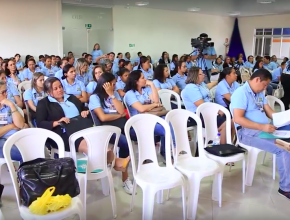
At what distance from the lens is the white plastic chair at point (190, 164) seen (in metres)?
2.38

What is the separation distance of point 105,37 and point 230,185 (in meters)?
8.52

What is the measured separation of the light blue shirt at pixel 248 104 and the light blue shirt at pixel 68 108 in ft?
5.24

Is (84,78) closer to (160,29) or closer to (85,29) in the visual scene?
(85,29)

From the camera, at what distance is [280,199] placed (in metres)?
2.78

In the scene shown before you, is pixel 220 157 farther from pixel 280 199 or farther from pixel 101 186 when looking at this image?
pixel 101 186

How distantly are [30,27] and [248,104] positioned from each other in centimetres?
752

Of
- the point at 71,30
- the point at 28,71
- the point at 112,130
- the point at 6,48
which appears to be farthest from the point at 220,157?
the point at 71,30

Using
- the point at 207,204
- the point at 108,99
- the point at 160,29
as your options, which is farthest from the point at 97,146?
the point at 160,29

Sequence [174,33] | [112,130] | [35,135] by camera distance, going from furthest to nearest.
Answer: [174,33]
[112,130]
[35,135]

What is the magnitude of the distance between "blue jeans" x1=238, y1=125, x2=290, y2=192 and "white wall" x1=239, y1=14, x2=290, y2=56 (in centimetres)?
1133

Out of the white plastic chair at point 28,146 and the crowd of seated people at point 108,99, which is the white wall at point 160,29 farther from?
the white plastic chair at point 28,146

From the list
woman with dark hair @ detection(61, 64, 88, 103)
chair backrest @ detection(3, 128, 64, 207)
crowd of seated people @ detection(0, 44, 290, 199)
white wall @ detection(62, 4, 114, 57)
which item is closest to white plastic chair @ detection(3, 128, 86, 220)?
chair backrest @ detection(3, 128, 64, 207)

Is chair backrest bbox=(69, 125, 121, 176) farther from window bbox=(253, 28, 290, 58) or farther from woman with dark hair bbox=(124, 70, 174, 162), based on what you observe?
window bbox=(253, 28, 290, 58)

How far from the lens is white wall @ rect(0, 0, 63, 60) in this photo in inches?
330
